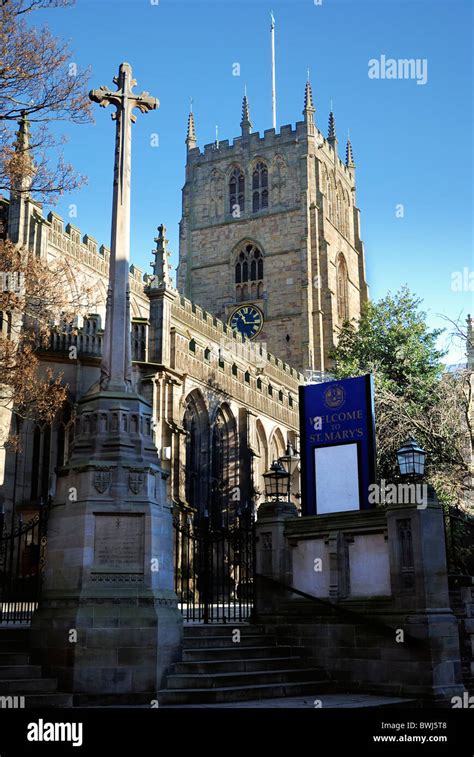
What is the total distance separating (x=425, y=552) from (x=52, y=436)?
16.5 meters

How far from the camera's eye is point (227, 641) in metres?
12.8

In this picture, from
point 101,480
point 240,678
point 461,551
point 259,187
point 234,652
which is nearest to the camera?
point 101,480

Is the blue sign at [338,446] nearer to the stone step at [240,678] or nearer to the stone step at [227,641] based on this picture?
the stone step at [227,641]

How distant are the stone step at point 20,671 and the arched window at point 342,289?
61298 millimetres

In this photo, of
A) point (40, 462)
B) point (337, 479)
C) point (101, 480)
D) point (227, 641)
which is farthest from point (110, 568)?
point (40, 462)

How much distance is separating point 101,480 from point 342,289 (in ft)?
211

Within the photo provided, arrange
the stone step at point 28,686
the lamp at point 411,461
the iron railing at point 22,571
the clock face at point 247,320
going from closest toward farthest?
1. the stone step at point 28,686
2. the lamp at point 411,461
3. the iron railing at point 22,571
4. the clock face at point 247,320

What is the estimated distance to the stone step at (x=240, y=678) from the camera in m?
10.6

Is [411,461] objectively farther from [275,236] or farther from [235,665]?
[275,236]

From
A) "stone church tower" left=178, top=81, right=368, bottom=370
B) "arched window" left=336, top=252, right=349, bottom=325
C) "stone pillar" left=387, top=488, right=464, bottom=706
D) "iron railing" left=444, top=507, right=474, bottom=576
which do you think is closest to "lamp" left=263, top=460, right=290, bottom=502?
"stone pillar" left=387, top=488, right=464, bottom=706

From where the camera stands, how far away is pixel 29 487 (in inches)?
1002

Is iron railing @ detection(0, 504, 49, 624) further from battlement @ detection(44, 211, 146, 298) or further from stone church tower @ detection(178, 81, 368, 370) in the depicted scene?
stone church tower @ detection(178, 81, 368, 370)

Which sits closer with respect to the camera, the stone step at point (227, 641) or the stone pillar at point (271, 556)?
the stone step at point (227, 641)

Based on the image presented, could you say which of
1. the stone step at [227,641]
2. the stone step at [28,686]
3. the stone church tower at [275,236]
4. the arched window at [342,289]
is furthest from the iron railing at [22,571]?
the arched window at [342,289]
